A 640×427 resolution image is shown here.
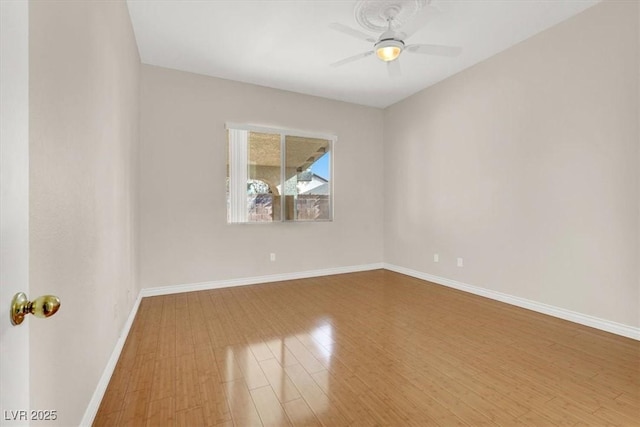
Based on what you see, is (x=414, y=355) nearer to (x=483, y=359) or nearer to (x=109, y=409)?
(x=483, y=359)

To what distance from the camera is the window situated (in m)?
4.23

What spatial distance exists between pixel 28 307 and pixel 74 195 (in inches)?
37.8

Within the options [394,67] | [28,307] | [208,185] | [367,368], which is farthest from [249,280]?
[28,307]

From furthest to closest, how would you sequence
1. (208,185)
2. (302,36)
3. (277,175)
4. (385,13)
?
(277,175) → (208,185) → (302,36) → (385,13)

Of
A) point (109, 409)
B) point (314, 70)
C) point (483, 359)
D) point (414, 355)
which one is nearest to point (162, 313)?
point (109, 409)

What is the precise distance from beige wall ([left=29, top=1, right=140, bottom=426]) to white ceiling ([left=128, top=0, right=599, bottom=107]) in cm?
77

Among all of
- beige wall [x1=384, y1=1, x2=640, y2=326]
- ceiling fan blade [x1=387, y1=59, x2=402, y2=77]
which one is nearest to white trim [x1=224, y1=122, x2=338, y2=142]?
beige wall [x1=384, y1=1, x2=640, y2=326]

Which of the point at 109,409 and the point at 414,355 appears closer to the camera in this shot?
the point at 109,409

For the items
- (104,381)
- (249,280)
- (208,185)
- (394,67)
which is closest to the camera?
(104,381)

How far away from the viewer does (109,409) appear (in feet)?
5.39

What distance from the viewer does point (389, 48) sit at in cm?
269

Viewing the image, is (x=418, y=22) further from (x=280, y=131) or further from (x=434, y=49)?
(x=280, y=131)

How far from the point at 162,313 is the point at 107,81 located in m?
2.26

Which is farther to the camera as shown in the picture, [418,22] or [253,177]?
[253,177]
